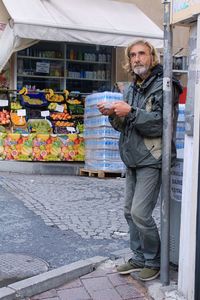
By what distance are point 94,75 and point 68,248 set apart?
23.4ft

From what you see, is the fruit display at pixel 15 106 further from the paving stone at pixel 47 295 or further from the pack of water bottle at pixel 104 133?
the paving stone at pixel 47 295

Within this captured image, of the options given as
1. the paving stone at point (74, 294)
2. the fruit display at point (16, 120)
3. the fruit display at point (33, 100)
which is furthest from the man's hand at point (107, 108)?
the fruit display at point (33, 100)

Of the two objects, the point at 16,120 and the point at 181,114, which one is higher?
the point at 181,114

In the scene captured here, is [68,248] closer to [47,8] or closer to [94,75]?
[47,8]

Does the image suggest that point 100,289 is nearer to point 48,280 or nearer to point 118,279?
point 118,279

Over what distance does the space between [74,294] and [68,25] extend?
6389mm

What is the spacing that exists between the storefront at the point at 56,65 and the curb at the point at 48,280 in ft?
17.9

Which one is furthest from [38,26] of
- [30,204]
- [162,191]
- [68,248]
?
[162,191]

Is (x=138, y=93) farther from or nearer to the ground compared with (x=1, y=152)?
farther from the ground

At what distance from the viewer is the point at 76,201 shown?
707 centimetres

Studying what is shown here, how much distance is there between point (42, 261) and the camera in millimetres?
4621

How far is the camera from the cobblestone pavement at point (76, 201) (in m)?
5.73

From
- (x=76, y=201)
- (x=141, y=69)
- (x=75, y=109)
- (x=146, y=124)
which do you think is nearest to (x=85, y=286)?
(x=146, y=124)

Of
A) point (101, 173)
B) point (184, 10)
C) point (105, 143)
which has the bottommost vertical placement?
point (101, 173)
